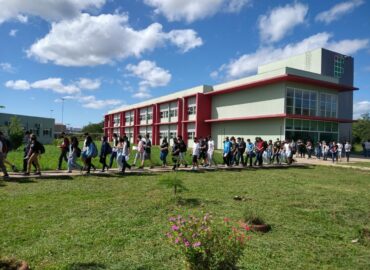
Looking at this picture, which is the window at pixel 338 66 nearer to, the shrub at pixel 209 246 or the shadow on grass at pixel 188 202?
the shadow on grass at pixel 188 202

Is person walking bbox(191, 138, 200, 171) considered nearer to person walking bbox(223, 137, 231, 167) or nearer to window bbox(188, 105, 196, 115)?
person walking bbox(223, 137, 231, 167)

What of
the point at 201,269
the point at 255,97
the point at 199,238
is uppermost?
the point at 255,97

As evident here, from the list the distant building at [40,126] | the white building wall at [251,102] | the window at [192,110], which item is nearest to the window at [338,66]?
the white building wall at [251,102]

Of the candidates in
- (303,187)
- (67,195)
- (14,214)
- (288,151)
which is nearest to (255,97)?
(288,151)

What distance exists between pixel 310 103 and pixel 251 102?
5.91 m

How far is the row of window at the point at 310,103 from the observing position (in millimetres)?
31484

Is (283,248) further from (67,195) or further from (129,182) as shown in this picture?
(129,182)

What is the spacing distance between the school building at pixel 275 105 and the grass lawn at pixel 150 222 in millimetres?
20740

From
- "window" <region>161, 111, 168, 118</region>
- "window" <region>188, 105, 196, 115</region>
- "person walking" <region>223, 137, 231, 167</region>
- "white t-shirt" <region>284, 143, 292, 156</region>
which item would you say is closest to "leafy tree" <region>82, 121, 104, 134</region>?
"window" <region>161, 111, 168, 118</region>

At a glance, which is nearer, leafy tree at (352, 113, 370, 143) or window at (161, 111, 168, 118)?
window at (161, 111, 168, 118)

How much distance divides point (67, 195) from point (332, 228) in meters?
6.79

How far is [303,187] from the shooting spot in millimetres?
11984

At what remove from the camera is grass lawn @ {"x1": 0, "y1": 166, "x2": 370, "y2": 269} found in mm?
4805

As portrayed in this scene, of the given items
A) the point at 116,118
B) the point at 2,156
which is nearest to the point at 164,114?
the point at 116,118
